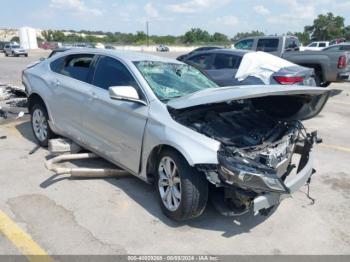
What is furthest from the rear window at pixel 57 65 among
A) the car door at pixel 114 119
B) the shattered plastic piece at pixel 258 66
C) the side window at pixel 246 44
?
the side window at pixel 246 44

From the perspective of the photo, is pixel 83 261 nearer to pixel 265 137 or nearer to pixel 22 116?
pixel 265 137

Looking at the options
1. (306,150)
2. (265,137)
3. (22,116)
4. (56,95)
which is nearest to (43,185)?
(56,95)

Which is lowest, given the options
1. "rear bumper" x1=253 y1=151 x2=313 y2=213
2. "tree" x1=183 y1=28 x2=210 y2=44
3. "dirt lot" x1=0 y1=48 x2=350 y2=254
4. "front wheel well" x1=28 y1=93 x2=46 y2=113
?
"tree" x1=183 y1=28 x2=210 y2=44

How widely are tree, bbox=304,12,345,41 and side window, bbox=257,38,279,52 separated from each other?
234 feet

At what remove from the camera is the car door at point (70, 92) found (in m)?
5.18

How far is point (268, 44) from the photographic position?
13.4m

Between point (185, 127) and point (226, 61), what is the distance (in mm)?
5733

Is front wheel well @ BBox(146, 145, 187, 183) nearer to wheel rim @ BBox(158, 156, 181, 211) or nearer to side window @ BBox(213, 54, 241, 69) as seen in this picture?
wheel rim @ BBox(158, 156, 181, 211)

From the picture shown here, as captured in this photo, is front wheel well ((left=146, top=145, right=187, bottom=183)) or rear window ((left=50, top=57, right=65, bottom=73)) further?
rear window ((left=50, top=57, right=65, bottom=73))

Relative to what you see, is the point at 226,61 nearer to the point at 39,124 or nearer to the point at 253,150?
the point at 39,124

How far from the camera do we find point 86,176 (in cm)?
497

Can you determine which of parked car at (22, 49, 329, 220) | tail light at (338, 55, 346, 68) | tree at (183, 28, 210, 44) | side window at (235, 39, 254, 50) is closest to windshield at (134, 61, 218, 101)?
parked car at (22, 49, 329, 220)

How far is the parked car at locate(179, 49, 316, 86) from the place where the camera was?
8.18m

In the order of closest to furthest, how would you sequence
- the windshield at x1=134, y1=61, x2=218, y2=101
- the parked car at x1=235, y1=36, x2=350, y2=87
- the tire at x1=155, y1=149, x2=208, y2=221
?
the tire at x1=155, y1=149, x2=208, y2=221, the windshield at x1=134, y1=61, x2=218, y2=101, the parked car at x1=235, y1=36, x2=350, y2=87
